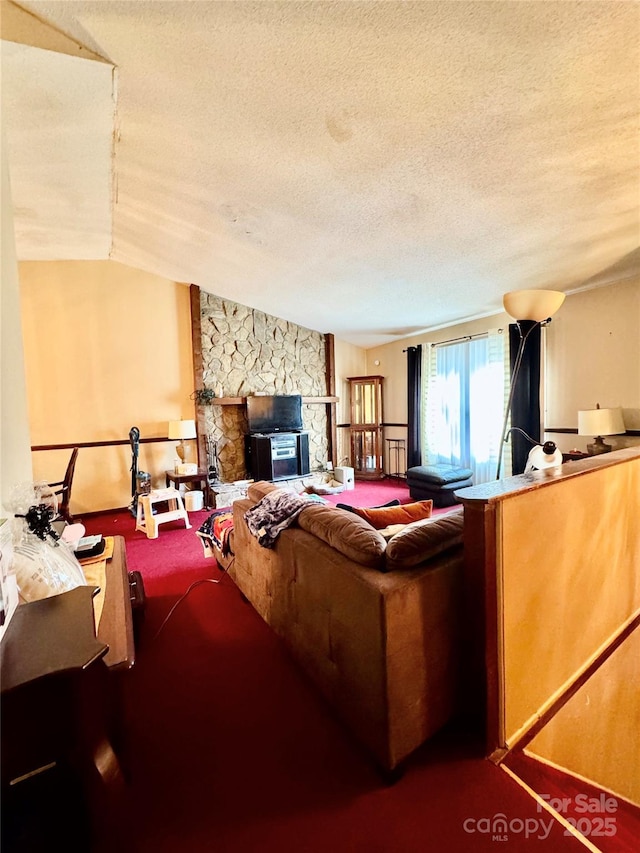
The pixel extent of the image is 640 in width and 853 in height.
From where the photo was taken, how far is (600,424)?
3.23m

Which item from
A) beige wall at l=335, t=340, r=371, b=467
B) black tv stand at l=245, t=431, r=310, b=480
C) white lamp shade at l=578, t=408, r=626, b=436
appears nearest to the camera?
white lamp shade at l=578, t=408, r=626, b=436

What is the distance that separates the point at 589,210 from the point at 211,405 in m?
4.45

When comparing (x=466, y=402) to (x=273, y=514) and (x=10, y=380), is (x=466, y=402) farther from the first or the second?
(x=10, y=380)

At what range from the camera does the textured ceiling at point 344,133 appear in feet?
4.59

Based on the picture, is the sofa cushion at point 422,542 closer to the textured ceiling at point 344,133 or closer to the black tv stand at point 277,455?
the textured ceiling at point 344,133

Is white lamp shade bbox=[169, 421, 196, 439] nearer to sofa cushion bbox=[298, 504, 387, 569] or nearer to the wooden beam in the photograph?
the wooden beam

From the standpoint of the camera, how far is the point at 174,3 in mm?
1378

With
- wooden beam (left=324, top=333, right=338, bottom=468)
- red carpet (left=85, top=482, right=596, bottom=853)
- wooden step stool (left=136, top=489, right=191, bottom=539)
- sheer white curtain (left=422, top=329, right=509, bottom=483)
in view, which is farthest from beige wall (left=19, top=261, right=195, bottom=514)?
sheer white curtain (left=422, top=329, right=509, bottom=483)

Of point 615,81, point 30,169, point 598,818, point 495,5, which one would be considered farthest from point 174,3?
point 598,818

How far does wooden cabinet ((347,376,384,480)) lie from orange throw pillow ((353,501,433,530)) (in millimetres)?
4039

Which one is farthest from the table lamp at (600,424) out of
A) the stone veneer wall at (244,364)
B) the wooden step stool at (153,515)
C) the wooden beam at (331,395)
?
the wooden step stool at (153,515)

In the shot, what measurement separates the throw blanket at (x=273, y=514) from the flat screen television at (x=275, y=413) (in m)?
3.29

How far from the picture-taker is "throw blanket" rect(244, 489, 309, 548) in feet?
6.05

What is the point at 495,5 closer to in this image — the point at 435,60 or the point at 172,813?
the point at 435,60
